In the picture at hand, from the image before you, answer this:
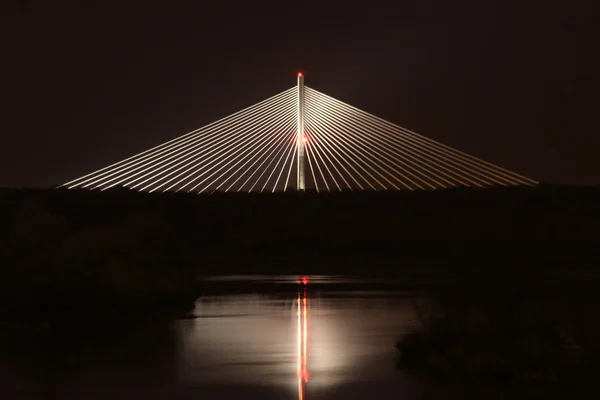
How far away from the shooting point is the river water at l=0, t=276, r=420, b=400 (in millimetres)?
12758

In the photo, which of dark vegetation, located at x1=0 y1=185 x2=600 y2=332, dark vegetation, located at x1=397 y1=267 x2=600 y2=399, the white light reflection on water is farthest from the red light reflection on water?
dark vegetation, located at x1=0 y1=185 x2=600 y2=332

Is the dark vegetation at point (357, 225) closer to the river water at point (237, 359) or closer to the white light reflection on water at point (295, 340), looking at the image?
the white light reflection on water at point (295, 340)

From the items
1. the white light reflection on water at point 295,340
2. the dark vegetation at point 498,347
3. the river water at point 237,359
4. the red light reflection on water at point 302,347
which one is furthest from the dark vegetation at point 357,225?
the dark vegetation at point 498,347

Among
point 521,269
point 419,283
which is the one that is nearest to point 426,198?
point 419,283

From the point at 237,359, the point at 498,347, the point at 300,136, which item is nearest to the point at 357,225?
the point at 300,136

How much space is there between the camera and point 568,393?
12102 mm

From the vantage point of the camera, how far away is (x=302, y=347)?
16672mm

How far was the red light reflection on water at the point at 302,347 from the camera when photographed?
43.3ft

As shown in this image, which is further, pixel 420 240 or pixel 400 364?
pixel 420 240

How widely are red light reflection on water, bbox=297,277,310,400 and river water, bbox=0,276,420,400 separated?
0.01m

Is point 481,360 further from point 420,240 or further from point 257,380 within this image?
point 420,240

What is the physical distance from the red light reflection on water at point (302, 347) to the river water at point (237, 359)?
1 centimetres

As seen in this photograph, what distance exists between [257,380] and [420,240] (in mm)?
35753

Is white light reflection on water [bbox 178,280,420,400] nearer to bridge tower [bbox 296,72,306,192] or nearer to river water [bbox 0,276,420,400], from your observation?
river water [bbox 0,276,420,400]
